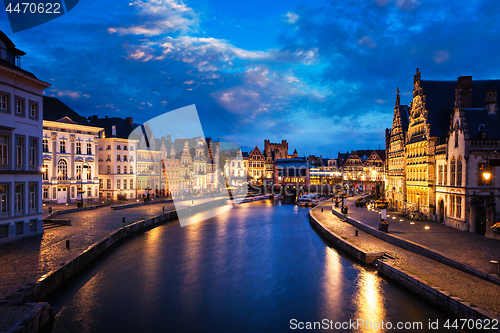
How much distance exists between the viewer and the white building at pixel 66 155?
47719 millimetres

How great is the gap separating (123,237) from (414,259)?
24120mm

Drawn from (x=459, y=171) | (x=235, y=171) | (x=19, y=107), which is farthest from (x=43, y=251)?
(x=235, y=171)

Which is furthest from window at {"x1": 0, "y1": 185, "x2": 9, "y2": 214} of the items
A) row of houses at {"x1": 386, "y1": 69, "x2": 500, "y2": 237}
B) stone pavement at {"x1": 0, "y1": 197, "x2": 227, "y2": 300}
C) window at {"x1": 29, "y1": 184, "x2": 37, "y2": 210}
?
row of houses at {"x1": 386, "y1": 69, "x2": 500, "y2": 237}

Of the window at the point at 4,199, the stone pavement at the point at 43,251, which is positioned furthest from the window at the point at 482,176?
the window at the point at 4,199

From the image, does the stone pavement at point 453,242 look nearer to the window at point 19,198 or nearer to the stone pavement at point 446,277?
the stone pavement at point 446,277

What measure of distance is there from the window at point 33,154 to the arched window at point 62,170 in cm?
2745

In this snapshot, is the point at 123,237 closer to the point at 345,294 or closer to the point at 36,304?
the point at 36,304

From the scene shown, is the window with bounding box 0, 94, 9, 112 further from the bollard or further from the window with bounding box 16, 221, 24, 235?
the bollard

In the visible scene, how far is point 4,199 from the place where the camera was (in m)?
21.8

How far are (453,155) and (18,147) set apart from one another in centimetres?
3592

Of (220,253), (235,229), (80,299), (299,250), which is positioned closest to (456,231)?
(299,250)

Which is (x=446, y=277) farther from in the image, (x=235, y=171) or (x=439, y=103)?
(x=235, y=171)

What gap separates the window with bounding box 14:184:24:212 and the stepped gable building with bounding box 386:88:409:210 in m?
39.8

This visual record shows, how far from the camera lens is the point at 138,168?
221 feet
